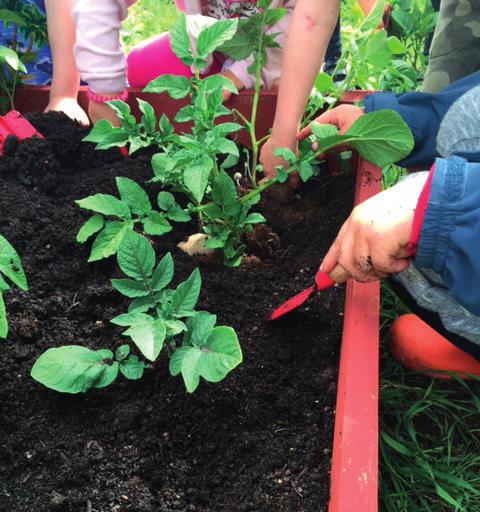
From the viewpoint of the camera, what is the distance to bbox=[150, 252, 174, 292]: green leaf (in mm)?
905

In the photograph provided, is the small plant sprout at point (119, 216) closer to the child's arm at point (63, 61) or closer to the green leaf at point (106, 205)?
the green leaf at point (106, 205)

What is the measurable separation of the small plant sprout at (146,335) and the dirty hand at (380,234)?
28cm

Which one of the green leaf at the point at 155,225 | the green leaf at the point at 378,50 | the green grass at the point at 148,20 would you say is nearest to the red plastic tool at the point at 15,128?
the green leaf at the point at 155,225

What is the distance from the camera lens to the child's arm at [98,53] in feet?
5.11

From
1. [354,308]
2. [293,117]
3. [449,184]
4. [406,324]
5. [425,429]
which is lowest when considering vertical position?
[425,429]

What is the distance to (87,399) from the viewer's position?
37.9 inches

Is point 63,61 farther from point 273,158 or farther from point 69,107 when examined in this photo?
point 273,158

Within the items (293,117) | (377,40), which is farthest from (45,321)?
(377,40)

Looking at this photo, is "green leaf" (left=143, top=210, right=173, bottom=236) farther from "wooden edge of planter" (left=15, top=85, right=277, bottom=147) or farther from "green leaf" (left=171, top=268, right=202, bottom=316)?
"wooden edge of planter" (left=15, top=85, right=277, bottom=147)

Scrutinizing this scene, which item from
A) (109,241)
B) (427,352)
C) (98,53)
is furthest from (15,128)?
(427,352)

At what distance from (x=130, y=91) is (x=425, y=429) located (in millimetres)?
1207

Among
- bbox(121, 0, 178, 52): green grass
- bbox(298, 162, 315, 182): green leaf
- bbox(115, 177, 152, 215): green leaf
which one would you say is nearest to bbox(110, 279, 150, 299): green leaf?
bbox(115, 177, 152, 215): green leaf

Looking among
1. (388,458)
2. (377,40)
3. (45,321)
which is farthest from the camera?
(377,40)

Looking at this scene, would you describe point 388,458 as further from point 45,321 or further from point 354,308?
point 45,321
